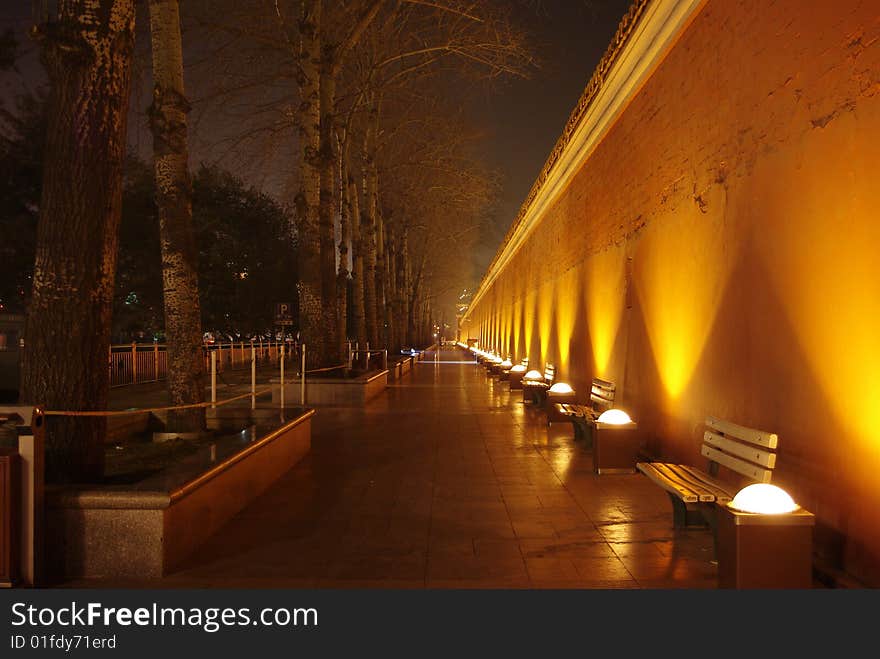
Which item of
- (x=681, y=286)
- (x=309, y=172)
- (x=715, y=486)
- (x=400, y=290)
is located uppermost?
(x=309, y=172)

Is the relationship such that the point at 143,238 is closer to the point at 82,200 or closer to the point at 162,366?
the point at 162,366

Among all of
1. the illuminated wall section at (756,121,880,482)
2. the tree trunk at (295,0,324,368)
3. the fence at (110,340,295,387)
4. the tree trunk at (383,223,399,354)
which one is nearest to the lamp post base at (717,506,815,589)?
the illuminated wall section at (756,121,880,482)

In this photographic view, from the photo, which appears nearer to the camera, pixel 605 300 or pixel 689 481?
pixel 689 481

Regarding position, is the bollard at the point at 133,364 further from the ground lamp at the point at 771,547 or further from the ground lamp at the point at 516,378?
the ground lamp at the point at 771,547

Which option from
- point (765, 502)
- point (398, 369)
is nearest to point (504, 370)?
point (398, 369)

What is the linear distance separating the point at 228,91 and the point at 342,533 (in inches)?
505

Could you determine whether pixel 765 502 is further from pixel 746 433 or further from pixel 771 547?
pixel 746 433

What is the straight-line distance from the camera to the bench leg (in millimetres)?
6016

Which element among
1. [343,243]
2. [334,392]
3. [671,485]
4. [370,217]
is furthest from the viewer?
[370,217]

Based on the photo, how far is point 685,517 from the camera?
6.01 m

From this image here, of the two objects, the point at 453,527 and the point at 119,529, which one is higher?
the point at 119,529

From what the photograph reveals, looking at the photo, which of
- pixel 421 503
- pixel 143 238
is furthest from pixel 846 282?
pixel 143 238

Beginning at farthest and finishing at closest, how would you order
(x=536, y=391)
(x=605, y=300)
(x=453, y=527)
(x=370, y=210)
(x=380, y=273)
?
(x=380, y=273) → (x=370, y=210) → (x=536, y=391) → (x=605, y=300) → (x=453, y=527)

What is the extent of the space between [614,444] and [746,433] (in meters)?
2.73
